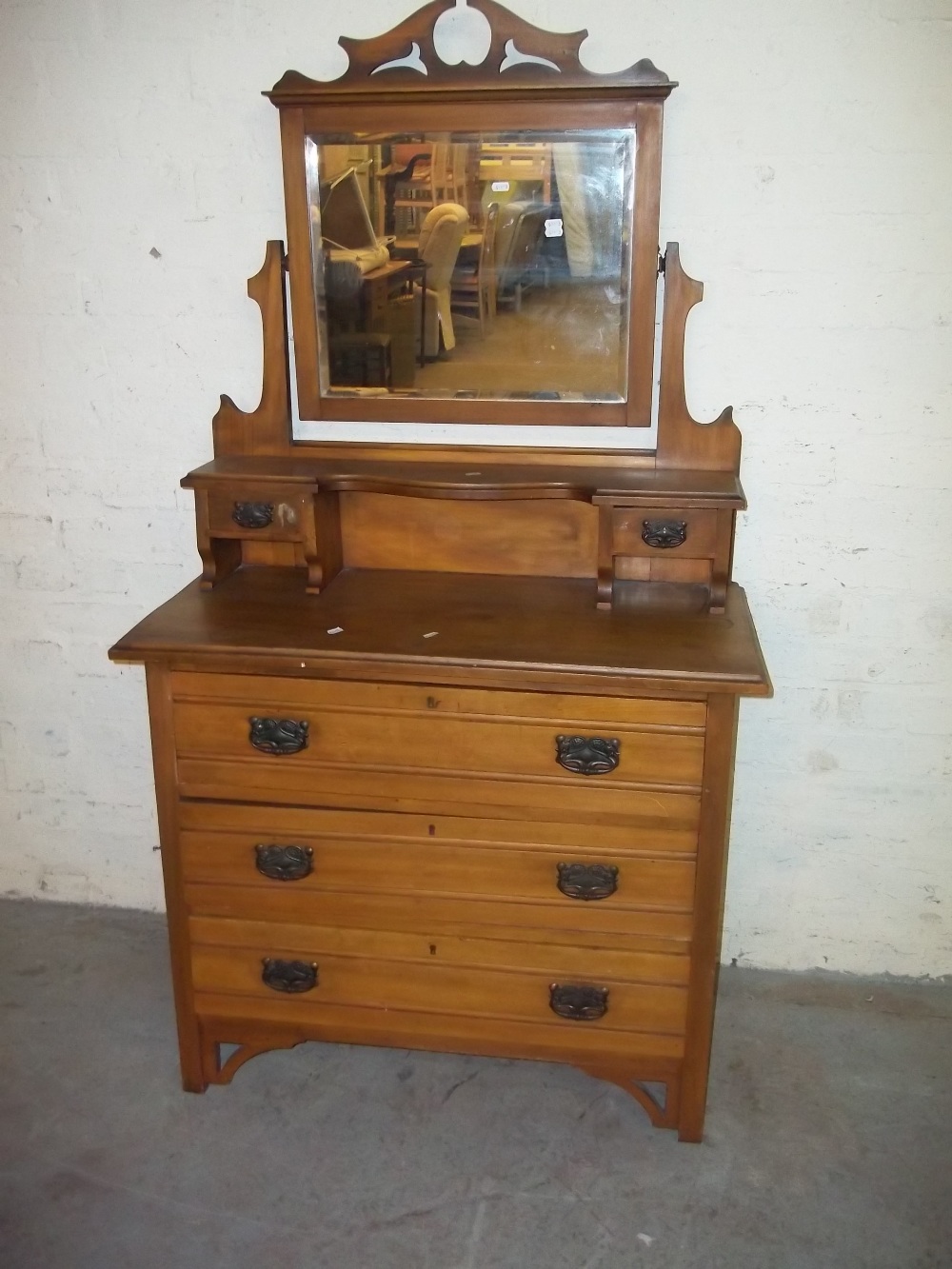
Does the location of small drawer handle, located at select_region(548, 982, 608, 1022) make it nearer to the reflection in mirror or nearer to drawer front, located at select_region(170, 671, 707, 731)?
drawer front, located at select_region(170, 671, 707, 731)

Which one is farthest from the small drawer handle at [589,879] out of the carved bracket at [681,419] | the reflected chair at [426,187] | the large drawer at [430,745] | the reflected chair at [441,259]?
the reflected chair at [426,187]

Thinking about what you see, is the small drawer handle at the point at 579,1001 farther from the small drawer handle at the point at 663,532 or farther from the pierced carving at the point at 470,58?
the pierced carving at the point at 470,58

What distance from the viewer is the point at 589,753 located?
204 cm

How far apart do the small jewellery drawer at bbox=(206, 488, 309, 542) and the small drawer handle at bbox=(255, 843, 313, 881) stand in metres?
0.63

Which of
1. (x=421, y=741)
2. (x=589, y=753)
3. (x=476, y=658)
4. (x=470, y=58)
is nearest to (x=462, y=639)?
(x=476, y=658)

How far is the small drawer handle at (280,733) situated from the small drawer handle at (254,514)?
42cm

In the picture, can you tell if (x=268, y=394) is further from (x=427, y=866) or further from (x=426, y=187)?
(x=427, y=866)

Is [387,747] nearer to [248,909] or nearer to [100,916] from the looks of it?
[248,909]

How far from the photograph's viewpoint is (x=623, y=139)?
2.18 m

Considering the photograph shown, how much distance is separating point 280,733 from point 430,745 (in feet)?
0.95

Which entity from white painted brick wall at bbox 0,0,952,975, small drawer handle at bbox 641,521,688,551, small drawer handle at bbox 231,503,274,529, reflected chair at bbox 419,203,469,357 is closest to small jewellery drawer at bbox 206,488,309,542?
small drawer handle at bbox 231,503,274,529

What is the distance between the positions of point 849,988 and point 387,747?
4.62ft

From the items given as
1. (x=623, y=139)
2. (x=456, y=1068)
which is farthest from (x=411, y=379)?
(x=456, y=1068)

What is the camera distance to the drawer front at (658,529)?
220 centimetres
